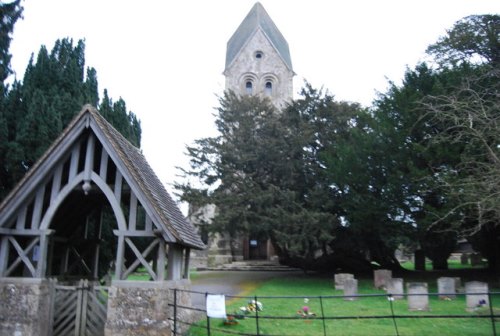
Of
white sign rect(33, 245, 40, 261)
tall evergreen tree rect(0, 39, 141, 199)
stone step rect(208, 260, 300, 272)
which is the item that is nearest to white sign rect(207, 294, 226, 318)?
white sign rect(33, 245, 40, 261)

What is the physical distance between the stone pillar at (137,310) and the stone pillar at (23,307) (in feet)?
4.58

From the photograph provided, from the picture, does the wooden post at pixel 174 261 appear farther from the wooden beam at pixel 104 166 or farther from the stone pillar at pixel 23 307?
the stone pillar at pixel 23 307

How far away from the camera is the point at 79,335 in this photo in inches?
341

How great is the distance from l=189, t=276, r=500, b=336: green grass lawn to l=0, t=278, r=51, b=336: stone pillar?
3141mm

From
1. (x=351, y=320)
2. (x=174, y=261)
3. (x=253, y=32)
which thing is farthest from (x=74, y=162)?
(x=253, y=32)

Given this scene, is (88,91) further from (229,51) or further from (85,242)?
(229,51)

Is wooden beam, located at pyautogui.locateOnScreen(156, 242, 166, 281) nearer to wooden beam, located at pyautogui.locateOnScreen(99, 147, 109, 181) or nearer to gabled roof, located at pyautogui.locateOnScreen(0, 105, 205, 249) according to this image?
gabled roof, located at pyautogui.locateOnScreen(0, 105, 205, 249)

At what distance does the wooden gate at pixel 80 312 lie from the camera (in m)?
8.80

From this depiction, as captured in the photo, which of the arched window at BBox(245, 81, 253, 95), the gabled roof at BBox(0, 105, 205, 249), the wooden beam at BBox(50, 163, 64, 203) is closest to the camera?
the gabled roof at BBox(0, 105, 205, 249)

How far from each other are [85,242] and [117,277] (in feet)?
10.5

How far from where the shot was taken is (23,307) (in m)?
8.34

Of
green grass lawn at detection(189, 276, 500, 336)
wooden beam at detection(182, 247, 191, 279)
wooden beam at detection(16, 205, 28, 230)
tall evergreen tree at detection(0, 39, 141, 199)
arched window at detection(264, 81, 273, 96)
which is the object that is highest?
arched window at detection(264, 81, 273, 96)

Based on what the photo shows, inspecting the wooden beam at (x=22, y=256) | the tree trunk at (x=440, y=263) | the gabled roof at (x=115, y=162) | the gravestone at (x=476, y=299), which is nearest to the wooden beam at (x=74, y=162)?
the gabled roof at (x=115, y=162)

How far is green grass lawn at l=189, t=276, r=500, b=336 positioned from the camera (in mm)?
9117
